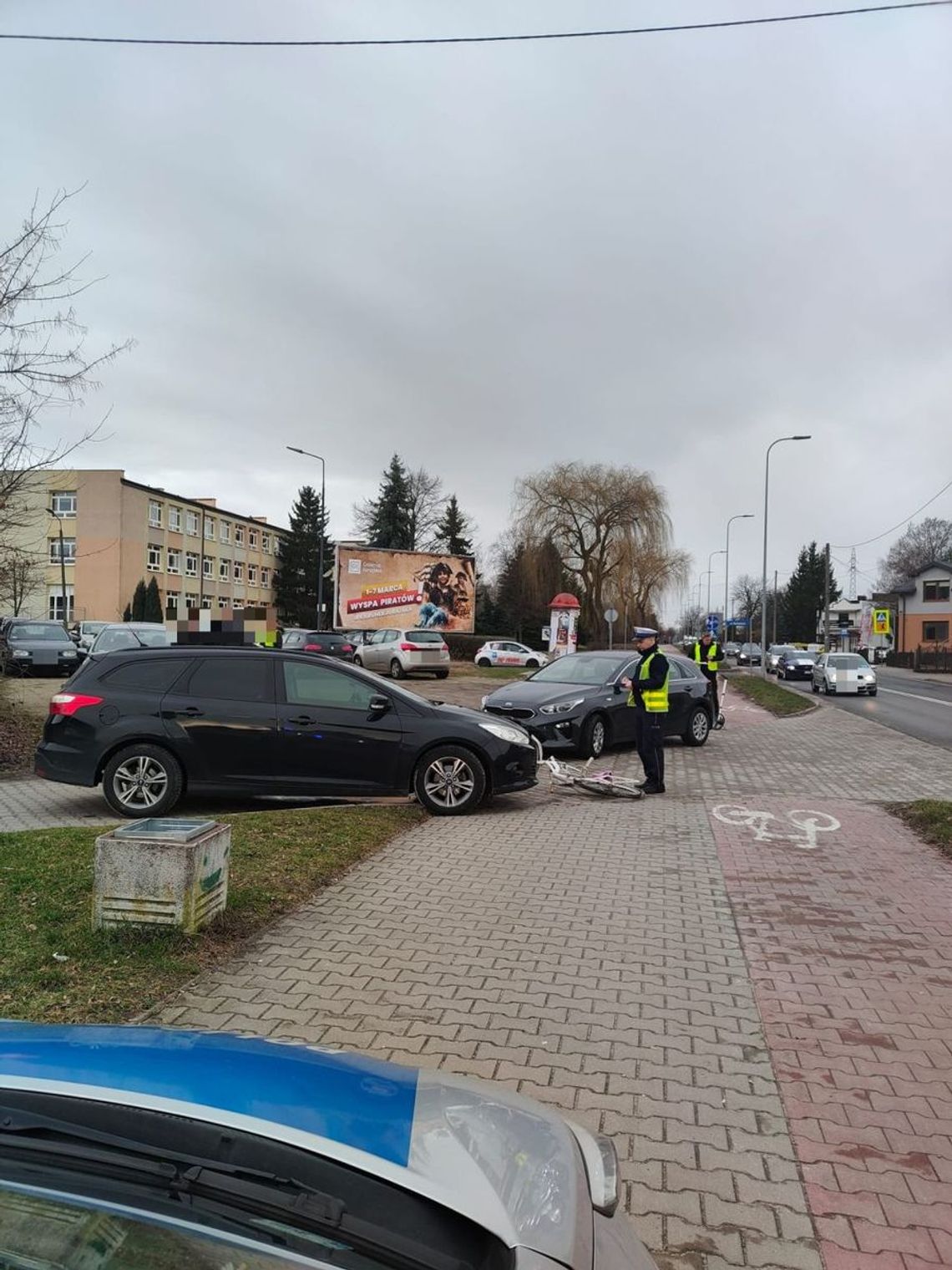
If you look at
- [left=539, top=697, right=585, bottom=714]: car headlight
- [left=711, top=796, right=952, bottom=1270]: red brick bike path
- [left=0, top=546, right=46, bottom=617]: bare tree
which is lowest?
[left=711, top=796, right=952, bottom=1270]: red brick bike path

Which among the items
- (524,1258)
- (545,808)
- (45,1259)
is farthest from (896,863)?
(45,1259)

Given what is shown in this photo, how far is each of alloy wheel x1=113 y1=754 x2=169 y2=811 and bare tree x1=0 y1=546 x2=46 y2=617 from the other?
5.34m

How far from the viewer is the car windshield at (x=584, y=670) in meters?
13.2

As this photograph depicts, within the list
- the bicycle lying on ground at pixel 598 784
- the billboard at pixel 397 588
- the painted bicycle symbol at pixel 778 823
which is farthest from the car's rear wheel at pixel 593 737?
the billboard at pixel 397 588

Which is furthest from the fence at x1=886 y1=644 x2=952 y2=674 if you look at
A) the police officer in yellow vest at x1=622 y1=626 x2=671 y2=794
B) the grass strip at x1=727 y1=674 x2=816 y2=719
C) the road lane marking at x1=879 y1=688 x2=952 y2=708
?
the police officer in yellow vest at x1=622 y1=626 x2=671 y2=794

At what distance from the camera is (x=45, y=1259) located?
4.05 ft

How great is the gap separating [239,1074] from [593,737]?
10931 millimetres

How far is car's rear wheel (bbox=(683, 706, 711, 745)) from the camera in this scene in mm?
15219

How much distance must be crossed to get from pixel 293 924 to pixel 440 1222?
406 centimetres

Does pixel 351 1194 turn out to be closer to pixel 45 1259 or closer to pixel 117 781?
pixel 45 1259

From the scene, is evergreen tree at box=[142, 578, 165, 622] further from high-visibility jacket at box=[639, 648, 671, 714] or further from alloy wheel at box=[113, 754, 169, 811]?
high-visibility jacket at box=[639, 648, 671, 714]

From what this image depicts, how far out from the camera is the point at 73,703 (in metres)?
8.13

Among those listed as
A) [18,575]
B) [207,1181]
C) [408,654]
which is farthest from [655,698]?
[408,654]

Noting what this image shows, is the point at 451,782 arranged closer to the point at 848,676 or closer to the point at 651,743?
the point at 651,743
